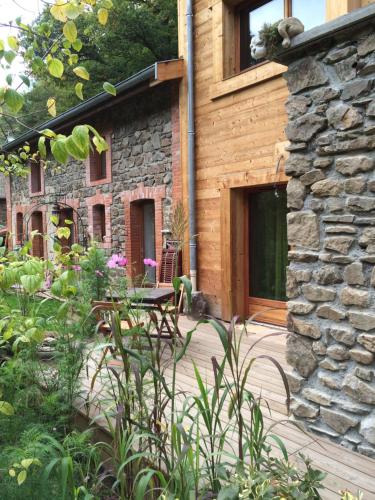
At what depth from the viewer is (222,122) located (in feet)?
19.0

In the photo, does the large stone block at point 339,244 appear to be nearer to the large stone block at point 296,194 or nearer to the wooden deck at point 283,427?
the large stone block at point 296,194

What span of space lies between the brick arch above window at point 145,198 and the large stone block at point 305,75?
4.41 m

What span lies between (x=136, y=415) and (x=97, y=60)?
13.7m

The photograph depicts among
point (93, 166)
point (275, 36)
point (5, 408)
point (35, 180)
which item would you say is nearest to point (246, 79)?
point (275, 36)

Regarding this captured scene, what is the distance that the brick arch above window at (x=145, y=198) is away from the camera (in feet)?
23.2

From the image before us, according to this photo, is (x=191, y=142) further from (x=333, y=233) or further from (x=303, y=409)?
(x=303, y=409)

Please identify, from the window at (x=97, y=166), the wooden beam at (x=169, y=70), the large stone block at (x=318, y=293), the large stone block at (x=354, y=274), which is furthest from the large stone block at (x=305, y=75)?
the window at (x=97, y=166)

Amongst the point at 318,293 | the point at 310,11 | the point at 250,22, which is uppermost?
the point at 250,22

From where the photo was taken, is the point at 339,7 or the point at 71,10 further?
the point at 339,7

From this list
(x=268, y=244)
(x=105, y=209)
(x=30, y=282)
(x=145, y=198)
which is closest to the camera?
(x=30, y=282)

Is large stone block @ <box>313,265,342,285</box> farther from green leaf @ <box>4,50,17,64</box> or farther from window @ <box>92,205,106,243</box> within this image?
window @ <box>92,205,106,243</box>

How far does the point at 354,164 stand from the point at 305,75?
647mm

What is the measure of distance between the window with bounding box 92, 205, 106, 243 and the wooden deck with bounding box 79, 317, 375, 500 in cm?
473

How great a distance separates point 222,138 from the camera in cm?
580
